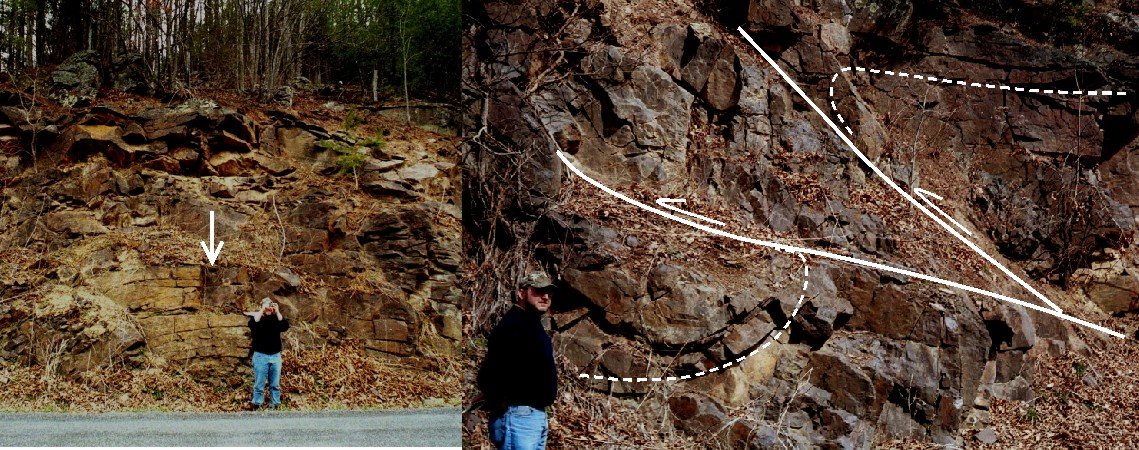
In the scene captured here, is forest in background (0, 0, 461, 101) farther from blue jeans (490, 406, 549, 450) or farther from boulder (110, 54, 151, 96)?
blue jeans (490, 406, 549, 450)

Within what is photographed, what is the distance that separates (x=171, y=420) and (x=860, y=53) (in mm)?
9490

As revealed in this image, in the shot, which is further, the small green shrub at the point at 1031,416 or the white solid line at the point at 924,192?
the white solid line at the point at 924,192

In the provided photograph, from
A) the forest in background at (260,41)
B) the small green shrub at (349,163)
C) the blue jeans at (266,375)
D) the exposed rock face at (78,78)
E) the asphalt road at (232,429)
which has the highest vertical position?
the forest in background at (260,41)

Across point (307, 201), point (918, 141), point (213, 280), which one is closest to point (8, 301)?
point (213, 280)

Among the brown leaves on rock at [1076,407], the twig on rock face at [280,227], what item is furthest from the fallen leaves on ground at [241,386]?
the brown leaves on rock at [1076,407]

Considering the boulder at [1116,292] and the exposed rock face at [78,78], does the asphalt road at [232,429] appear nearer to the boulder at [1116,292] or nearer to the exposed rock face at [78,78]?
the exposed rock face at [78,78]

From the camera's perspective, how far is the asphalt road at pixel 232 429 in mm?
7355

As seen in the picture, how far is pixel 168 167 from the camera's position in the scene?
9.30m

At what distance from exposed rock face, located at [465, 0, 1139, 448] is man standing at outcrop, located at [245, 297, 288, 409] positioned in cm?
222

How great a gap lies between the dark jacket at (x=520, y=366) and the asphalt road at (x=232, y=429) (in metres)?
3.15

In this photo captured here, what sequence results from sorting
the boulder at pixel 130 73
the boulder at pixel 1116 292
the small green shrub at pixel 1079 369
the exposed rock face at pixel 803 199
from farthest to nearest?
the boulder at pixel 1116 292 < the boulder at pixel 130 73 < the small green shrub at pixel 1079 369 < the exposed rock face at pixel 803 199

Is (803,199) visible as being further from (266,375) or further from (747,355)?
(266,375)

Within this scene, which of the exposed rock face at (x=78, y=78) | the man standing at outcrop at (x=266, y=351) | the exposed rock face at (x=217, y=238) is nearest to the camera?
the man standing at outcrop at (x=266, y=351)

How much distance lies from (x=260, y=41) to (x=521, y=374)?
23.3 ft
